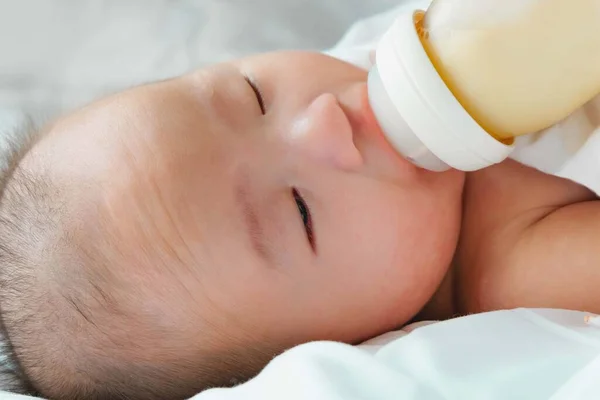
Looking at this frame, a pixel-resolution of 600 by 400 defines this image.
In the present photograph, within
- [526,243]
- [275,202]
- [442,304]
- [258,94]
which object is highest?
[258,94]

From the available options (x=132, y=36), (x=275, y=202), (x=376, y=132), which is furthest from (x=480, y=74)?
(x=132, y=36)

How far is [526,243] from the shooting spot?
867mm

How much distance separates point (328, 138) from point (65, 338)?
377 millimetres

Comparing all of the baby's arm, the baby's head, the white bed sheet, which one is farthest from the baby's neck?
the white bed sheet

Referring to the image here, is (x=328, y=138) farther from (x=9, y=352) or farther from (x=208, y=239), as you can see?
(x=9, y=352)

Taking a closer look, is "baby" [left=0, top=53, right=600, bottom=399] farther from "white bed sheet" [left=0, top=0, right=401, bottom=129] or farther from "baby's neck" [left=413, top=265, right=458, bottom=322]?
"white bed sheet" [left=0, top=0, right=401, bottom=129]

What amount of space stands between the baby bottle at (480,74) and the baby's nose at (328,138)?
43mm

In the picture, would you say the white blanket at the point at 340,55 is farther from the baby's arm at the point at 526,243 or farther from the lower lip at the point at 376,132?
the lower lip at the point at 376,132

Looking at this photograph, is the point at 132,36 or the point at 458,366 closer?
the point at 458,366

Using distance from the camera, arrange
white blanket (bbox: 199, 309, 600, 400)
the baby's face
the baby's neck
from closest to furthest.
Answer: white blanket (bbox: 199, 309, 600, 400) < the baby's face < the baby's neck

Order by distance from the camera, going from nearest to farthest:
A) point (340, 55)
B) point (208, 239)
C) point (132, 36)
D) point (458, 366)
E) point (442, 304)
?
point (458, 366), point (208, 239), point (442, 304), point (340, 55), point (132, 36)

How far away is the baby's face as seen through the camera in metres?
0.79

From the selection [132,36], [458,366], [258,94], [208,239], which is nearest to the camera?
[458,366]

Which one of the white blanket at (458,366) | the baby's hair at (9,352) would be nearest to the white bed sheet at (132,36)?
the baby's hair at (9,352)
